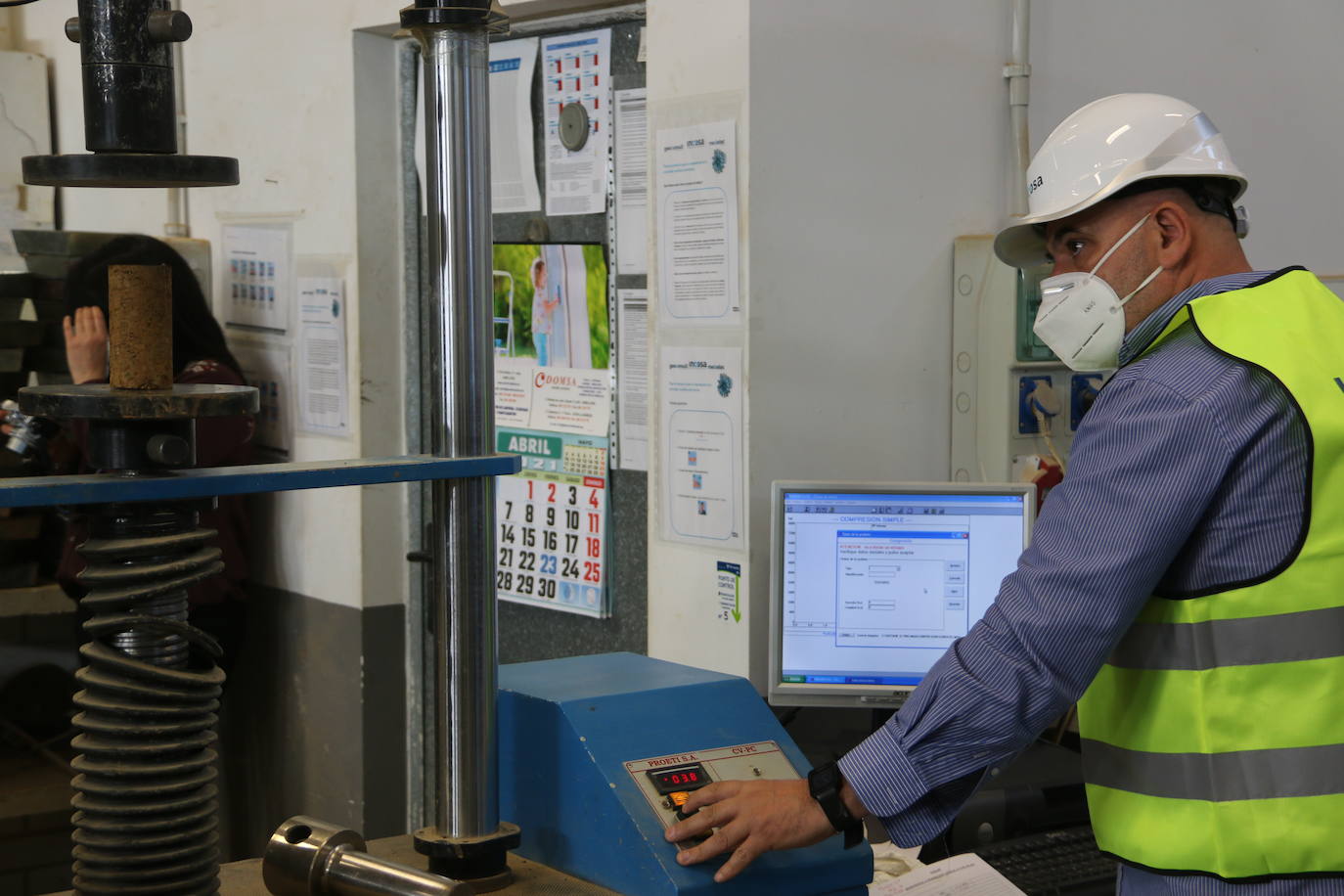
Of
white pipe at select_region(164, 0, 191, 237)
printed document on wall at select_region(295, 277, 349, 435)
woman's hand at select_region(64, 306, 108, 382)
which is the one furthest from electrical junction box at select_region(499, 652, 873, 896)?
white pipe at select_region(164, 0, 191, 237)

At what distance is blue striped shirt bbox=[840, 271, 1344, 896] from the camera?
4.26ft

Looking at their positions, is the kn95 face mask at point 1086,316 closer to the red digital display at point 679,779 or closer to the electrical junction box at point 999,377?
the red digital display at point 679,779

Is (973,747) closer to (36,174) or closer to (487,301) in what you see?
(487,301)

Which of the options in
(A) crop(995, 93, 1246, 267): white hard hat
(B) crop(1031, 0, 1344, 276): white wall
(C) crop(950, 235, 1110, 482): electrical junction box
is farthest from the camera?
(B) crop(1031, 0, 1344, 276): white wall

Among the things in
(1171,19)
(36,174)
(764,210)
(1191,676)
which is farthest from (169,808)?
(1171,19)

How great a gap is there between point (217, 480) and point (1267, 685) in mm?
947

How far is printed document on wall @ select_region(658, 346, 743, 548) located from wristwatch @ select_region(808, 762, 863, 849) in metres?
0.92

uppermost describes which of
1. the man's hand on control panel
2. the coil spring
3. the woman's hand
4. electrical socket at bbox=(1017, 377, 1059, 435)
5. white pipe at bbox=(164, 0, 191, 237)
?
white pipe at bbox=(164, 0, 191, 237)

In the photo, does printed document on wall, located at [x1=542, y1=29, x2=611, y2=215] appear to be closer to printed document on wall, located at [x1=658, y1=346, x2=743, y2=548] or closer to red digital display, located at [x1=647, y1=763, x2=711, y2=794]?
printed document on wall, located at [x1=658, y1=346, x2=743, y2=548]

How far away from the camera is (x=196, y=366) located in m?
3.14

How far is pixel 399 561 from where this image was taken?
311 cm

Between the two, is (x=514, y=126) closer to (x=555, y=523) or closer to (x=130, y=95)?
(x=555, y=523)

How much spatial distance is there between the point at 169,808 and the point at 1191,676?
91cm

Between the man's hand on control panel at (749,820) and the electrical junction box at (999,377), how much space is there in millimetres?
1139
